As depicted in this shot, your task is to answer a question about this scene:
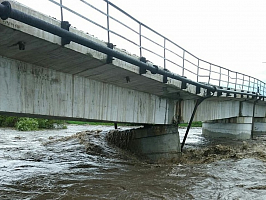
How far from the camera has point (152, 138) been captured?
537 inches

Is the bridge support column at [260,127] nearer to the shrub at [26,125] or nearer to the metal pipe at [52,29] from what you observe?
the shrub at [26,125]

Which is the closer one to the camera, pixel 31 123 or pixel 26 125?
pixel 26 125

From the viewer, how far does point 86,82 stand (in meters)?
9.20

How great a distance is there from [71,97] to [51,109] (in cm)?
94

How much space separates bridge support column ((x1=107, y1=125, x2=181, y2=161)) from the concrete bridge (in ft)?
0.16

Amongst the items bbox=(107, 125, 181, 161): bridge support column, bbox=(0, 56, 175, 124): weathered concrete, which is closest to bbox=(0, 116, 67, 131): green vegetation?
bbox=(107, 125, 181, 161): bridge support column

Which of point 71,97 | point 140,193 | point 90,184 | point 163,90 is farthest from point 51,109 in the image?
point 163,90

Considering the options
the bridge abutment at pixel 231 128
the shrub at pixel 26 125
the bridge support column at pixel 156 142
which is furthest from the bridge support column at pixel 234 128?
the shrub at pixel 26 125

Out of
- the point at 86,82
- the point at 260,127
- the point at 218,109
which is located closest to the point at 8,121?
the point at 218,109

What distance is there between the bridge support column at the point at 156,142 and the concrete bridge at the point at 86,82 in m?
0.05

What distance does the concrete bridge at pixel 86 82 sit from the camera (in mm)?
6043

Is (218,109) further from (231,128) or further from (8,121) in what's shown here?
(8,121)

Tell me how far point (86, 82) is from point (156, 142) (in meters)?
5.83

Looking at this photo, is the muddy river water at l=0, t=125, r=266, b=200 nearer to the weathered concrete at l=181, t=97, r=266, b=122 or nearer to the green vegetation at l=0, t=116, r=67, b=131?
the weathered concrete at l=181, t=97, r=266, b=122
